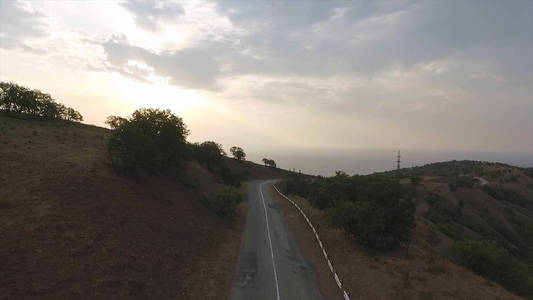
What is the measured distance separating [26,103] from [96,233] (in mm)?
45865

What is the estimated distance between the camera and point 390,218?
26.6 metres

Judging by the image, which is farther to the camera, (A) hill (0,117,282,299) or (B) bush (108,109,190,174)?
(B) bush (108,109,190,174)

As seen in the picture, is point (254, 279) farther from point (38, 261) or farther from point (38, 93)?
point (38, 93)

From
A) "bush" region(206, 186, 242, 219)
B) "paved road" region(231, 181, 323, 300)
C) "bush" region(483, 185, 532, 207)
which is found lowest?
"paved road" region(231, 181, 323, 300)

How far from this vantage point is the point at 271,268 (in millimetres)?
20875

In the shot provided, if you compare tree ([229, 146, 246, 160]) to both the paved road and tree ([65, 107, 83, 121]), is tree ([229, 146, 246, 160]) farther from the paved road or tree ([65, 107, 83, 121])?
the paved road

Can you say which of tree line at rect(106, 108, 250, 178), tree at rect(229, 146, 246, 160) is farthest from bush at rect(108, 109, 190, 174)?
tree at rect(229, 146, 246, 160)

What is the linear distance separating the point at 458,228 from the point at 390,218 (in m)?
31.9

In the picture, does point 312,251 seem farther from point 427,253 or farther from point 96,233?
point 96,233

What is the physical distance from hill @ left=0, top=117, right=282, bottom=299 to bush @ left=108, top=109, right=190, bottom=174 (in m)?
1.56

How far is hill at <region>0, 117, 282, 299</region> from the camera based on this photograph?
14.4 meters

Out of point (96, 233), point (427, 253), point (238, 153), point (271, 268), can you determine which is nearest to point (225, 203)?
point (271, 268)

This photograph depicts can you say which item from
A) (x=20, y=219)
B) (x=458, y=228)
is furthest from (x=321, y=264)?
(x=458, y=228)

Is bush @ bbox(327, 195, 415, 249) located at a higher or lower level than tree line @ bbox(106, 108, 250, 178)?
lower
